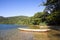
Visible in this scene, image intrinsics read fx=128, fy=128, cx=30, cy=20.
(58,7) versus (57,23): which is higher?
(58,7)

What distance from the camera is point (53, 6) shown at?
4391 cm

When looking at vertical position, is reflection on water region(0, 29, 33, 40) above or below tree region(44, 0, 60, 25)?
below

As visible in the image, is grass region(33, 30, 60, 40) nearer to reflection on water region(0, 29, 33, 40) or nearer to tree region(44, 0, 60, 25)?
reflection on water region(0, 29, 33, 40)

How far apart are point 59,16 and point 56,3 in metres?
4.46

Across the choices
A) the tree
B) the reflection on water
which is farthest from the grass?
the tree

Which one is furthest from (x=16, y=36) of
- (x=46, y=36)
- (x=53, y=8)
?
(x=53, y=8)

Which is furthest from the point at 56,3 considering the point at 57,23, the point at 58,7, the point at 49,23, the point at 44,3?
the point at 49,23

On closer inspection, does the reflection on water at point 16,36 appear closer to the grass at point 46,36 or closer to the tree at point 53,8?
the grass at point 46,36

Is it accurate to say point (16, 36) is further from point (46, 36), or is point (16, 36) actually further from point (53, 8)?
point (53, 8)

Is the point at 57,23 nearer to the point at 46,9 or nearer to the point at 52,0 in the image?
the point at 46,9

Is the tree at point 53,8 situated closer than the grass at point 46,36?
No

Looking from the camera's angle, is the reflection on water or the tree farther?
the tree

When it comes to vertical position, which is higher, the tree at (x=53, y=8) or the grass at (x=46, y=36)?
the tree at (x=53, y=8)

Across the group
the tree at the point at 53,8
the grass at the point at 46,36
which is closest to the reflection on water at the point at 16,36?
the grass at the point at 46,36
